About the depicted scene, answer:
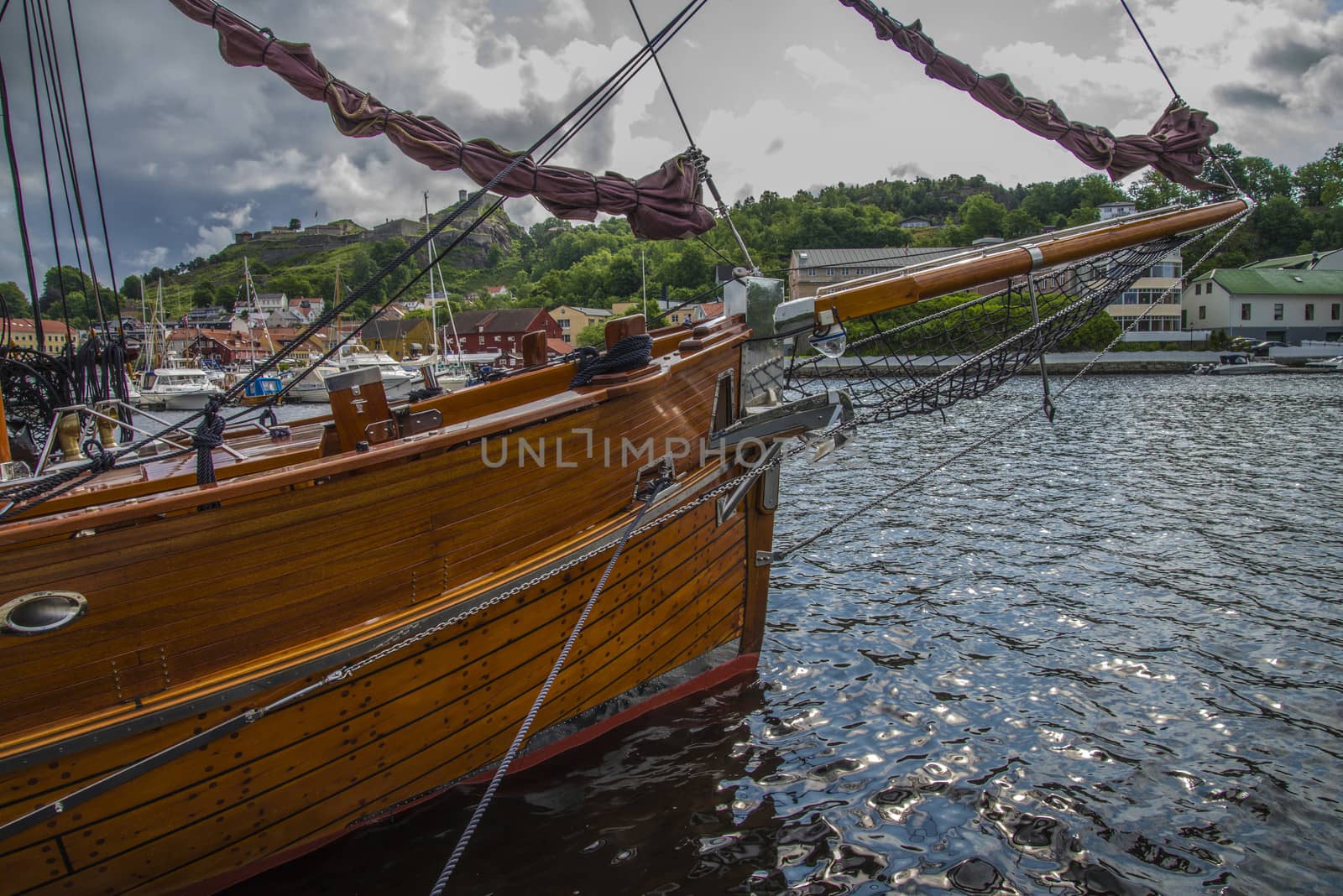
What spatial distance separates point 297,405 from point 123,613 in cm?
5356

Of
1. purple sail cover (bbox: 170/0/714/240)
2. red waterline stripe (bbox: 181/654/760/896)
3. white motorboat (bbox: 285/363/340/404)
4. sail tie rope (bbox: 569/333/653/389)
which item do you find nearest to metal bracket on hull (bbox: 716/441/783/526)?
sail tie rope (bbox: 569/333/653/389)

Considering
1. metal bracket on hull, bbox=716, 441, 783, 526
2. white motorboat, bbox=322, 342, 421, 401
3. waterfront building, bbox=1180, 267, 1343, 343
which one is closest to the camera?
metal bracket on hull, bbox=716, 441, 783, 526

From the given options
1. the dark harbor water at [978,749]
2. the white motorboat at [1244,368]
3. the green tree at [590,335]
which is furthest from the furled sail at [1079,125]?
the green tree at [590,335]

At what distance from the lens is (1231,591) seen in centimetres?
923

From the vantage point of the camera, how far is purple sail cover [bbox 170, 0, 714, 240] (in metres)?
5.90

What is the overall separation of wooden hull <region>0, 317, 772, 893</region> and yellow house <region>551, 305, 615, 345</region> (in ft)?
239

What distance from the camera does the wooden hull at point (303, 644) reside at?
10.9ft

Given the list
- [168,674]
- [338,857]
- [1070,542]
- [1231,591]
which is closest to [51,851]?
[168,674]

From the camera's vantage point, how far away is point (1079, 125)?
737 cm

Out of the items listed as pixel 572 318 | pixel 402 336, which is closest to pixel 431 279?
pixel 572 318

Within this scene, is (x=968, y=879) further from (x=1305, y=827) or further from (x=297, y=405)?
(x=297, y=405)

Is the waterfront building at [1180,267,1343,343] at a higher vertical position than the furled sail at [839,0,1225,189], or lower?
lower

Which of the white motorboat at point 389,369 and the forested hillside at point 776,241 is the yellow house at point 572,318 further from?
the white motorboat at point 389,369

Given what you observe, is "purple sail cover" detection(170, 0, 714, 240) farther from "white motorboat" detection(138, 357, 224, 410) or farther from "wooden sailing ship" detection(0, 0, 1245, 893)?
"white motorboat" detection(138, 357, 224, 410)
